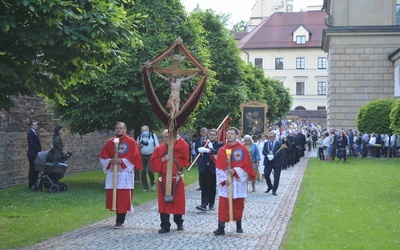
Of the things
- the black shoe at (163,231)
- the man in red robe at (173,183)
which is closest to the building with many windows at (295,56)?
the man in red robe at (173,183)

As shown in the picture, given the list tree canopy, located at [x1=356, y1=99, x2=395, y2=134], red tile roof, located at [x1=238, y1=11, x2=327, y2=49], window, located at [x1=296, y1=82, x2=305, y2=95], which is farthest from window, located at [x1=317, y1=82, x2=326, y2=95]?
tree canopy, located at [x1=356, y1=99, x2=395, y2=134]

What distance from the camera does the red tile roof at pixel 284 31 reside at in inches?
3501

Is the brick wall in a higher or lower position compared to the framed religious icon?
lower

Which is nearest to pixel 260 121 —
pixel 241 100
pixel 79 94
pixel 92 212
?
pixel 241 100

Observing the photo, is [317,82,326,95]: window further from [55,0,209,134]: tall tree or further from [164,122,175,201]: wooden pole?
[164,122,175,201]: wooden pole

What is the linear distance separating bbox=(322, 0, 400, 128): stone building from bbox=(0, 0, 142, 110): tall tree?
32392mm

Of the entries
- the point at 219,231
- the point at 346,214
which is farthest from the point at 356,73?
the point at 219,231

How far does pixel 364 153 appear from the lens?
4222 cm

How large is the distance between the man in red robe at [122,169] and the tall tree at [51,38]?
2.23m

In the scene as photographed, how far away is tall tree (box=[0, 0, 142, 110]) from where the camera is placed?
9703mm

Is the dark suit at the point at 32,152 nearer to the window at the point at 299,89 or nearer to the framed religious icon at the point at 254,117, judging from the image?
the framed religious icon at the point at 254,117

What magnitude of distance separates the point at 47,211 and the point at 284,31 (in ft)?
256

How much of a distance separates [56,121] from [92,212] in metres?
10.0

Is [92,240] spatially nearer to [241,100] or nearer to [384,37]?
[241,100]
